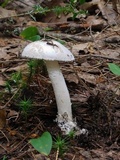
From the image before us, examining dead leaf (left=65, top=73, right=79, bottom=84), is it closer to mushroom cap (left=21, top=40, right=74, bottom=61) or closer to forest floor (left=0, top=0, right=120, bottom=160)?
forest floor (left=0, top=0, right=120, bottom=160)

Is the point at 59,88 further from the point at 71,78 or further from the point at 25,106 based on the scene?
the point at 71,78

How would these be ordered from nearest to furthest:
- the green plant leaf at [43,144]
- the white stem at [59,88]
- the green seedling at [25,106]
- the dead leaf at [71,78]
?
the green plant leaf at [43,144]
the white stem at [59,88]
the green seedling at [25,106]
the dead leaf at [71,78]

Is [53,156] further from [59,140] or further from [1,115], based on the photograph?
[1,115]

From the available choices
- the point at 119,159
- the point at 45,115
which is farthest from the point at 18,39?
the point at 119,159

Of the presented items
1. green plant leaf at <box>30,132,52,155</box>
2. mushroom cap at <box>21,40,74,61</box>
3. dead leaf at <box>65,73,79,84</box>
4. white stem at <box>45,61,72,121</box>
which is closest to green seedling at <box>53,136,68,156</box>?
green plant leaf at <box>30,132,52,155</box>

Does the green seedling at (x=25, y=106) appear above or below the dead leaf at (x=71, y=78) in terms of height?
below

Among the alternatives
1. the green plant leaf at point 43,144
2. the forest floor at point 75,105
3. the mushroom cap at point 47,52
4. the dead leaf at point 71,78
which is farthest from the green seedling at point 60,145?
the dead leaf at point 71,78

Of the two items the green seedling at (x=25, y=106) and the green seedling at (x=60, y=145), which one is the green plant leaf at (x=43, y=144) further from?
the green seedling at (x=25, y=106)

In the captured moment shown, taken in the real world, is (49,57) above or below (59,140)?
above
